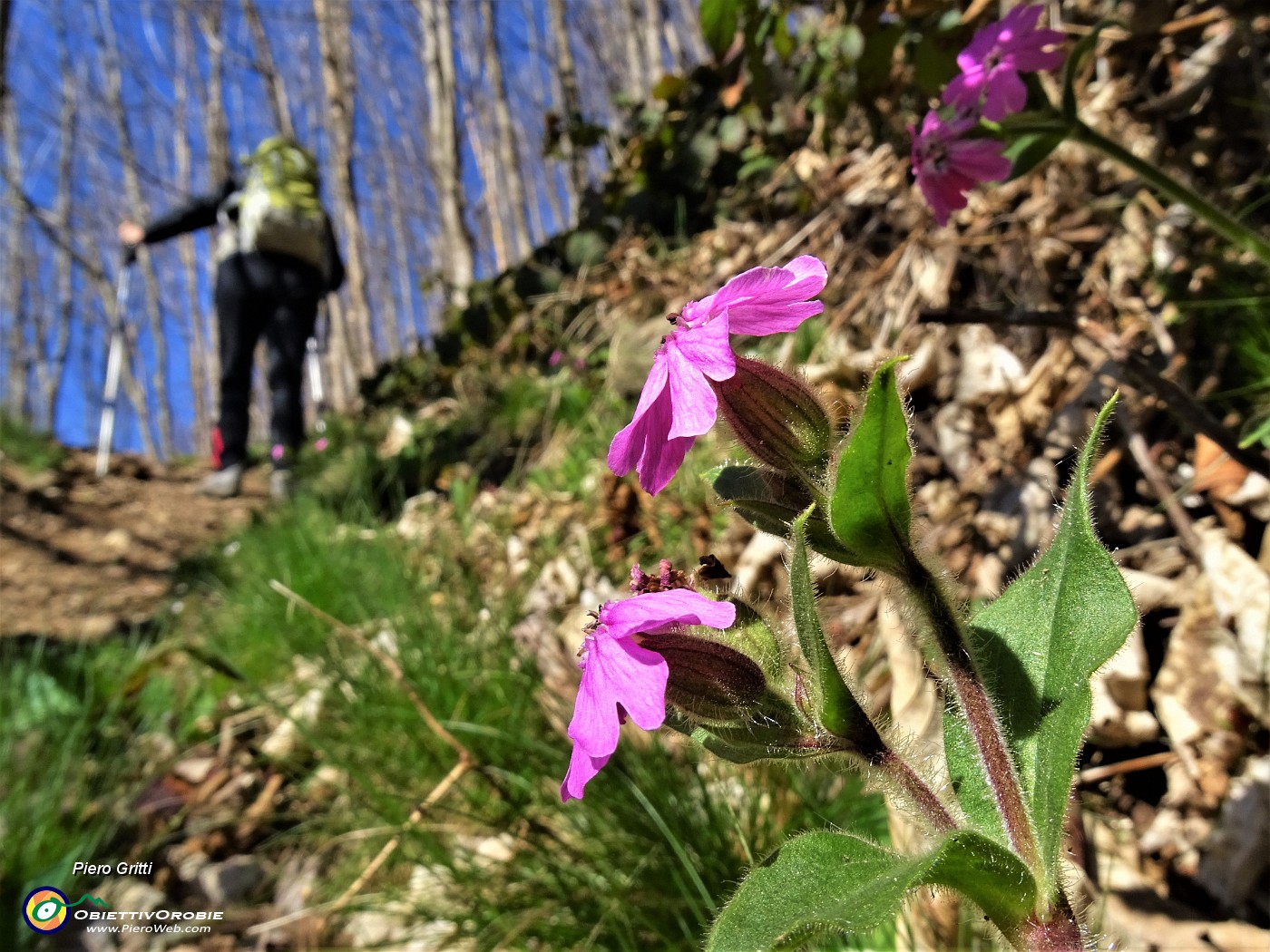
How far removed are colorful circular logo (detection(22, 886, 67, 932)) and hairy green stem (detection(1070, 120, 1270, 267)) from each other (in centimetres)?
184

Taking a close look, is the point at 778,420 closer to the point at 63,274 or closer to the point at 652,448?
the point at 652,448

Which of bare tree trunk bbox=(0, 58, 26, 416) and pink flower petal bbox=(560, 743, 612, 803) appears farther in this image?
bare tree trunk bbox=(0, 58, 26, 416)

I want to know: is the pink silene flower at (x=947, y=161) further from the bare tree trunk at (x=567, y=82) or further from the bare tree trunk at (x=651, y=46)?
the bare tree trunk at (x=651, y=46)

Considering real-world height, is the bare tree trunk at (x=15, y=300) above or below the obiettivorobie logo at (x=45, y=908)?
above

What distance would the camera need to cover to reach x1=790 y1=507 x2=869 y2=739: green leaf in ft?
1.29

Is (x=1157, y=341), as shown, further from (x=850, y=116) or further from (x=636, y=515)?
(x=850, y=116)

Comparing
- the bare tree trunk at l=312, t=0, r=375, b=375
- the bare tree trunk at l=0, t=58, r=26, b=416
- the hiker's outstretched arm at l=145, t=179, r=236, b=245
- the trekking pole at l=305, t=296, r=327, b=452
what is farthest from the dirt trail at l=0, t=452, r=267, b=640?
the bare tree trunk at l=0, t=58, r=26, b=416

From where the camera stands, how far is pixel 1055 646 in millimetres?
479

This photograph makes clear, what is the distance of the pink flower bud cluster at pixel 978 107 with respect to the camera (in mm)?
931

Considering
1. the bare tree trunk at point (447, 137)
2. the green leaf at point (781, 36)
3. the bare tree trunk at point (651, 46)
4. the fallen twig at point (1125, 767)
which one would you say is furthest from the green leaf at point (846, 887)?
the bare tree trunk at point (651, 46)

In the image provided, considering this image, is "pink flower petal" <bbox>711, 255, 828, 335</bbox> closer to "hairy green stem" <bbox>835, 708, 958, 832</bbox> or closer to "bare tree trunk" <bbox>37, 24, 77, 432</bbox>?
"hairy green stem" <bbox>835, 708, 958, 832</bbox>

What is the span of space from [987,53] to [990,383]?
2.01ft

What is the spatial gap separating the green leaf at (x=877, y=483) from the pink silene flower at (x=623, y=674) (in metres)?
0.08

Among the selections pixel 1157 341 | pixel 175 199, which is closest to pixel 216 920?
pixel 1157 341
